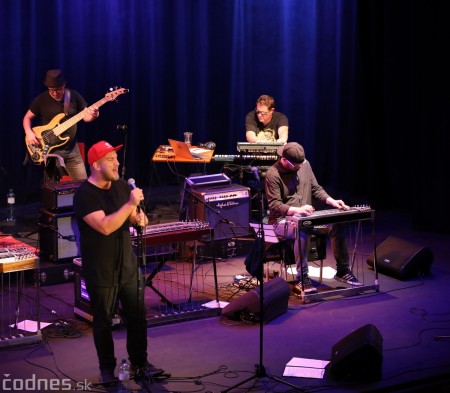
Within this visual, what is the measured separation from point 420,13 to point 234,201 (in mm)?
3661

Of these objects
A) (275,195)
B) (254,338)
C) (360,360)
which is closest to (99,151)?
(254,338)

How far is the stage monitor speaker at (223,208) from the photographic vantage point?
9.36 metres

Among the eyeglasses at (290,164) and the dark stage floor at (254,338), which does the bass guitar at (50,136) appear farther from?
the eyeglasses at (290,164)

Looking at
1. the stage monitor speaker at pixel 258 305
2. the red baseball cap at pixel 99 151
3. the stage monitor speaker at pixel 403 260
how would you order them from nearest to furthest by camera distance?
the red baseball cap at pixel 99 151 → the stage monitor speaker at pixel 258 305 → the stage monitor speaker at pixel 403 260

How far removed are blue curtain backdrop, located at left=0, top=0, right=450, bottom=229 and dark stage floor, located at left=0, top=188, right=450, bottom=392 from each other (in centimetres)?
243

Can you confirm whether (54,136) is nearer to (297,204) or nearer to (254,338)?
(297,204)

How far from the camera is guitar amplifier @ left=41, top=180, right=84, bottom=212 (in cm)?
868

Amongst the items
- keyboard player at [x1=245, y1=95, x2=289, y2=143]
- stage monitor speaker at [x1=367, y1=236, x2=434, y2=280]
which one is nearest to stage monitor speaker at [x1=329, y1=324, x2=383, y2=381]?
stage monitor speaker at [x1=367, y1=236, x2=434, y2=280]

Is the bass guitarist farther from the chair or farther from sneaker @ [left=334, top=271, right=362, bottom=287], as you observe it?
sneaker @ [left=334, top=271, right=362, bottom=287]

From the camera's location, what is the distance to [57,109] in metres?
9.77

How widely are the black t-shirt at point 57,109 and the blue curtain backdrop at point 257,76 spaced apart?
182cm

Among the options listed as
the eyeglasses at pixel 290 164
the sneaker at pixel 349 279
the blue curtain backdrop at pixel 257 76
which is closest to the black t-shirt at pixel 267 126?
the blue curtain backdrop at pixel 257 76

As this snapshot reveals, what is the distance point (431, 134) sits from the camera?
11023 mm

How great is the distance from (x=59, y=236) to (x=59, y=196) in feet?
1.33
